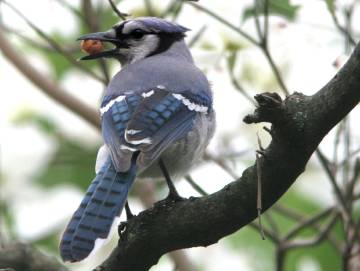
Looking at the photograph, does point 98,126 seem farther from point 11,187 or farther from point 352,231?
point 352,231

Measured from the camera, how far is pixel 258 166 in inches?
92.0

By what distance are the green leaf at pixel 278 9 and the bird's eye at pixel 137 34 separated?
1.53 ft

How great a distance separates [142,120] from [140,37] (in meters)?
0.81

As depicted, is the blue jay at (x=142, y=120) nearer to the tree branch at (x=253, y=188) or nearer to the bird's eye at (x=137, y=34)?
the bird's eye at (x=137, y=34)

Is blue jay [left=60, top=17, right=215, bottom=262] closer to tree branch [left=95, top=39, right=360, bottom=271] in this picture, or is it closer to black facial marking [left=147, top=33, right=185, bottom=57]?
black facial marking [left=147, top=33, right=185, bottom=57]

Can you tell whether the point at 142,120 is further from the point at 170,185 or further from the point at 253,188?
the point at 253,188

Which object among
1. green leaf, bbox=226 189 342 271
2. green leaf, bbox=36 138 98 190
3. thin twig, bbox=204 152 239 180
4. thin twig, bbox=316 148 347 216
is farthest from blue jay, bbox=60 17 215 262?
green leaf, bbox=226 189 342 271

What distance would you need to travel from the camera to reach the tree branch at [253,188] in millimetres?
2232

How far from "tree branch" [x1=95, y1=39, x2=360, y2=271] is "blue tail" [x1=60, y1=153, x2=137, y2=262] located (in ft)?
0.27

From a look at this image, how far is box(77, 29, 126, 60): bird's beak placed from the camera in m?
3.39

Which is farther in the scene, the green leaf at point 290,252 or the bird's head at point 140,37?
the green leaf at point 290,252

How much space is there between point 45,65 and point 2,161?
70 centimetres

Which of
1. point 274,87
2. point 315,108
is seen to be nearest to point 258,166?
point 315,108

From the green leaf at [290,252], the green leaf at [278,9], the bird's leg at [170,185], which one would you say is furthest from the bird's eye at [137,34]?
the green leaf at [290,252]
